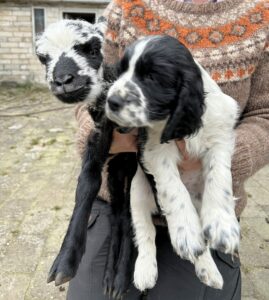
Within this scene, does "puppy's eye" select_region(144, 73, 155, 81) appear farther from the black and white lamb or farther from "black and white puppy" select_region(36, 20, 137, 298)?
"black and white puppy" select_region(36, 20, 137, 298)

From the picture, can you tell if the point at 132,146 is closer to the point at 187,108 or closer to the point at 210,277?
the point at 187,108

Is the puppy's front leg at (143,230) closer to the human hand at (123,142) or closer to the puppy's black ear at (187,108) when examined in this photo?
the human hand at (123,142)

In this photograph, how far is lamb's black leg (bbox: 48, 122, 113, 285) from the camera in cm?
187

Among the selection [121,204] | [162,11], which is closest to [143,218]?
[121,204]

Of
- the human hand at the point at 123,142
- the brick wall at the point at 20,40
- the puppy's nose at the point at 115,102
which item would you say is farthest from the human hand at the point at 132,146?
the brick wall at the point at 20,40

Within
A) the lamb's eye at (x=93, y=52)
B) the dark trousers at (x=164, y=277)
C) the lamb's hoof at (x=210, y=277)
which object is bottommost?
the dark trousers at (x=164, y=277)

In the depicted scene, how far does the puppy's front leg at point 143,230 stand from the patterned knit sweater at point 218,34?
1.21ft

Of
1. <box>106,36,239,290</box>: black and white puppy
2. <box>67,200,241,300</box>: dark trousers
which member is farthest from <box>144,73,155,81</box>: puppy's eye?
<box>67,200,241,300</box>: dark trousers

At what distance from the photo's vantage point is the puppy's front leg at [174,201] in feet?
5.66

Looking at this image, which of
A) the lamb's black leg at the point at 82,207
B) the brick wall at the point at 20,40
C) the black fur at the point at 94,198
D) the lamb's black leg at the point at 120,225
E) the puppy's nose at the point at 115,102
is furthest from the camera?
the brick wall at the point at 20,40

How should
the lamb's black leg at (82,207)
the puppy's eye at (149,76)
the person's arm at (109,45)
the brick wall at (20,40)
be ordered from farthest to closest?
the brick wall at (20,40)
the person's arm at (109,45)
the lamb's black leg at (82,207)
the puppy's eye at (149,76)

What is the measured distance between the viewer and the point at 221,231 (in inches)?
66.4

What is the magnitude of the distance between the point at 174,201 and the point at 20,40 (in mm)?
12167

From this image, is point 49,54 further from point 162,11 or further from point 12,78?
point 12,78
